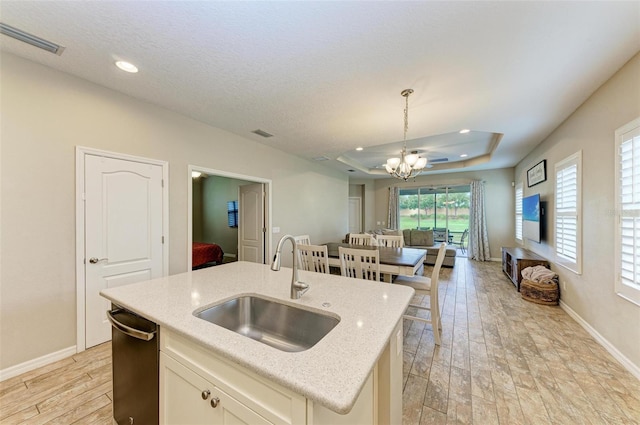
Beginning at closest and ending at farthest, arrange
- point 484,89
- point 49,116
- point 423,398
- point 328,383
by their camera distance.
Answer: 1. point 328,383
2. point 423,398
3. point 49,116
4. point 484,89

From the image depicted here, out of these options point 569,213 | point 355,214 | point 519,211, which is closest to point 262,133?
point 569,213

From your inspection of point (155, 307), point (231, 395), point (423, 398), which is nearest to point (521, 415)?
point (423, 398)

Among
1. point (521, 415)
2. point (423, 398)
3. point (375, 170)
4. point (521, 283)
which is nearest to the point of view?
point (521, 415)

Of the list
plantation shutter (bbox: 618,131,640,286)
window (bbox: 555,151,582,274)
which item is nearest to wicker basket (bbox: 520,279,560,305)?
window (bbox: 555,151,582,274)

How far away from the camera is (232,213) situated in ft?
22.3

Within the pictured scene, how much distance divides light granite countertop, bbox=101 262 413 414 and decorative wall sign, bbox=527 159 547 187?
13.9ft

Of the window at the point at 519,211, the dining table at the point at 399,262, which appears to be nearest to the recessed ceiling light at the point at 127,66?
the dining table at the point at 399,262

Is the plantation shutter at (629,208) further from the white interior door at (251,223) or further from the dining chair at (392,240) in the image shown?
the white interior door at (251,223)

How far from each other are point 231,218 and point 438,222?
6.45 metres

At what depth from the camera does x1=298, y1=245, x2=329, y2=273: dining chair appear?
280cm

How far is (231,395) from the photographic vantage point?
0.91 m

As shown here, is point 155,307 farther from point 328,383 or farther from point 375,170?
point 375,170

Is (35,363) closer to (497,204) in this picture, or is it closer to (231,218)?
(231,218)

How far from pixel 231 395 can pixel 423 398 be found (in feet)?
5.20
